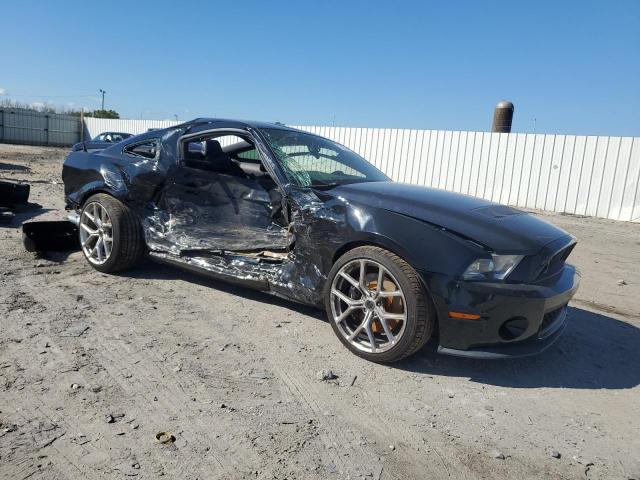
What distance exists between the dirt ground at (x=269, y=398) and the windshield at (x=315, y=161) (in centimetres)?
112

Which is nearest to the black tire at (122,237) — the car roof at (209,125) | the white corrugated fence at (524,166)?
the car roof at (209,125)

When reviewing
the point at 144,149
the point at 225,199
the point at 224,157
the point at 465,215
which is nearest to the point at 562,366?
the point at 465,215

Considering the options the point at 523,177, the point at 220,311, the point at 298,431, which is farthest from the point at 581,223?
the point at 298,431

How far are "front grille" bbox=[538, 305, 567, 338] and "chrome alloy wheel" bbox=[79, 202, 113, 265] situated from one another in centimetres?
372

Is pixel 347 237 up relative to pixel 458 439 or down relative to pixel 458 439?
up

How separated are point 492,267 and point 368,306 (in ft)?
2.68

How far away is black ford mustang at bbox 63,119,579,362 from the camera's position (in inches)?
115

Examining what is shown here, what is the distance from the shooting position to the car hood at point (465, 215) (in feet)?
9.86

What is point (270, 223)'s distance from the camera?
3975mm

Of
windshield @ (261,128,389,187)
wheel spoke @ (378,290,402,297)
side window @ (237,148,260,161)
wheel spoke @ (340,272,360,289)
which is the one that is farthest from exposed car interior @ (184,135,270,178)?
wheel spoke @ (378,290,402,297)

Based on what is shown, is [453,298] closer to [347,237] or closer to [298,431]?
[347,237]

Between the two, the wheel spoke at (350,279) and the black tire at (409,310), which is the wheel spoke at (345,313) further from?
the black tire at (409,310)

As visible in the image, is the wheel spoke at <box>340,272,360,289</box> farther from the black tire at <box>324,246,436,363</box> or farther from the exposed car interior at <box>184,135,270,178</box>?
the exposed car interior at <box>184,135,270,178</box>

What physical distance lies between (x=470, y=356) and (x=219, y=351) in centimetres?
161
